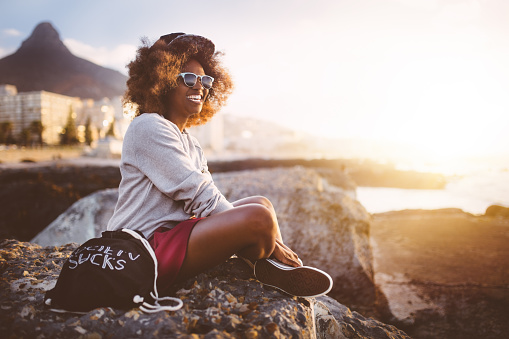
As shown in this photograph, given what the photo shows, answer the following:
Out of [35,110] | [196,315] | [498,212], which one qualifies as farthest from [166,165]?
[35,110]

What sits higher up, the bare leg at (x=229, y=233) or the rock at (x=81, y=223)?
the bare leg at (x=229, y=233)

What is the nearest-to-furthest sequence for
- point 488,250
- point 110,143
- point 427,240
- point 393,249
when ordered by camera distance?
1. point 488,250
2. point 393,249
3. point 427,240
4. point 110,143

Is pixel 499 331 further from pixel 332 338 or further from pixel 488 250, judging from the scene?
pixel 488 250

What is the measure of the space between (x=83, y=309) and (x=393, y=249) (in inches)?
290

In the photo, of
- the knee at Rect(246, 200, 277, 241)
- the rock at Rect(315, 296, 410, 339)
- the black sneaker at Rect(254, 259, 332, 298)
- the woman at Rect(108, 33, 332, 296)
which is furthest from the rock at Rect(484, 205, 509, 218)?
the knee at Rect(246, 200, 277, 241)

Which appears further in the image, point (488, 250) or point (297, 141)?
point (297, 141)

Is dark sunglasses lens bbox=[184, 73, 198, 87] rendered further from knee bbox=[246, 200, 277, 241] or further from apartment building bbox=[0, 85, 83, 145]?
apartment building bbox=[0, 85, 83, 145]

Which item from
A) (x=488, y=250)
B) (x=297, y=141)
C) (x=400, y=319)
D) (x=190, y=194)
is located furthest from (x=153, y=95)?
(x=297, y=141)

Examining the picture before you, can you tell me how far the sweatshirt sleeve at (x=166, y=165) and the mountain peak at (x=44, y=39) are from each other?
22.3 feet

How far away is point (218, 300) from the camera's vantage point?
6.03ft

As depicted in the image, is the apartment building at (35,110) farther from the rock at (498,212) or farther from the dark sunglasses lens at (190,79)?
the rock at (498,212)

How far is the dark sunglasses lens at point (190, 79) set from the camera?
7.06ft

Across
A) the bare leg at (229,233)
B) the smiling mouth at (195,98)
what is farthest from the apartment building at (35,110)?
the bare leg at (229,233)

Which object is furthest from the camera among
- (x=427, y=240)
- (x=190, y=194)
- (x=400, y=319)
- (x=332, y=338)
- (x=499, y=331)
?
(x=427, y=240)
